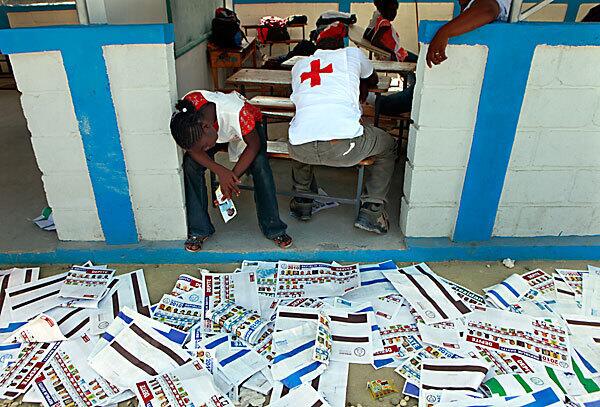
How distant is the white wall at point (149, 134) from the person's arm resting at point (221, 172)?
16 cm

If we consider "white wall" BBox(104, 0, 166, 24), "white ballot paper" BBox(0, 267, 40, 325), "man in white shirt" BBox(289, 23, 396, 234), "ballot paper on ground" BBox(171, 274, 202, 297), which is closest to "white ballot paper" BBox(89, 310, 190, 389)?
"ballot paper on ground" BBox(171, 274, 202, 297)

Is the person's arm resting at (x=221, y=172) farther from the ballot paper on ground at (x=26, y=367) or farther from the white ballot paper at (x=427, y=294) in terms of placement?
the ballot paper on ground at (x=26, y=367)

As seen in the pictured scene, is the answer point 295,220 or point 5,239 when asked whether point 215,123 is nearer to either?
point 295,220

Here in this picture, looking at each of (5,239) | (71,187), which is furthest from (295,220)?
(5,239)

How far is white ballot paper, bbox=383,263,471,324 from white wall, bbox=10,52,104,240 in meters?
1.97

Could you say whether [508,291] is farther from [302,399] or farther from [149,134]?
[149,134]

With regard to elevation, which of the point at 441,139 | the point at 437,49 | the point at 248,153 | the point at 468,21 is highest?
the point at 468,21

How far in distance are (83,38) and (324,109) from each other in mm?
1387

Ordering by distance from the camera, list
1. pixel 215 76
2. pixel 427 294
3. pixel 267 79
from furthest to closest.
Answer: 1. pixel 215 76
2. pixel 267 79
3. pixel 427 294

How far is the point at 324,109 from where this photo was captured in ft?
9.50

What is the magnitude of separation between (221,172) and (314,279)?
0.86m

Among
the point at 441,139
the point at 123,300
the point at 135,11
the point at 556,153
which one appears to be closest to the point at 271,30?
the point at 135,11

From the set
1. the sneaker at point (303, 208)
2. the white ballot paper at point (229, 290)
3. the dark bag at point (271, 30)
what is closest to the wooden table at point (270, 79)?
the sneaker at point (303, 208)

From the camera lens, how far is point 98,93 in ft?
8.91
